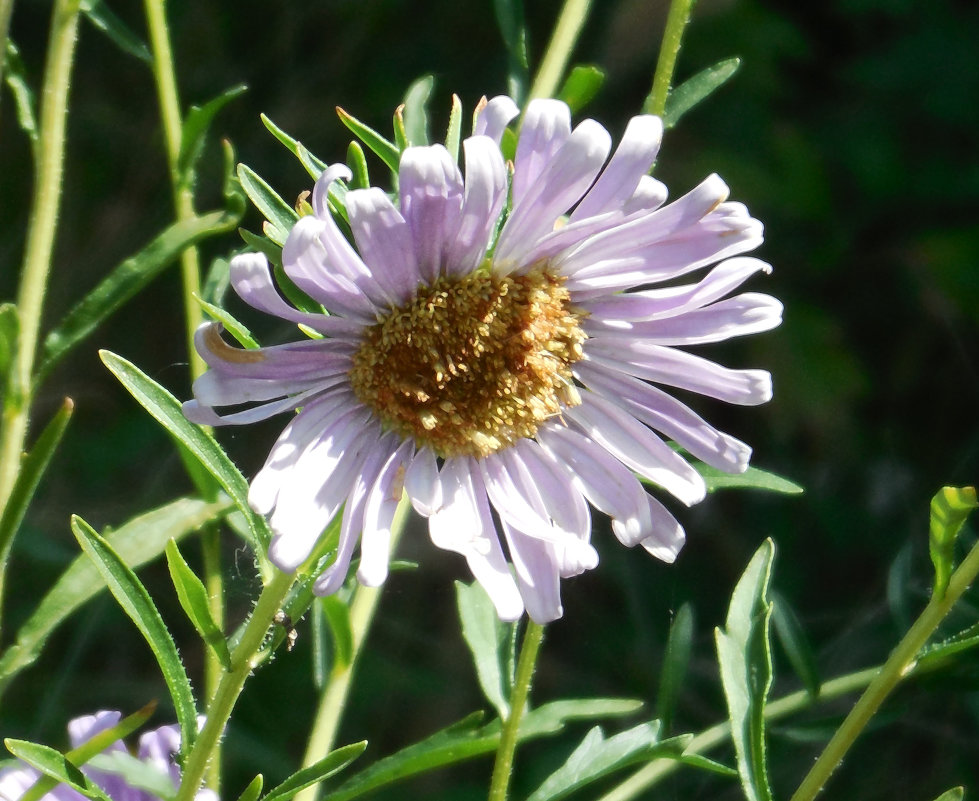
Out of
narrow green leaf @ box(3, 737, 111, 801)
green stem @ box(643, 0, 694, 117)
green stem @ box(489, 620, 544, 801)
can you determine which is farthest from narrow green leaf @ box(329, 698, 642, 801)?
green stem @ box(643, 0, 694, 117)

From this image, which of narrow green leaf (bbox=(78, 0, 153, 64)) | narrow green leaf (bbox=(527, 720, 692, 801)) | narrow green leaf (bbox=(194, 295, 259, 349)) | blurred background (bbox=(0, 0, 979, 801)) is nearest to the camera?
narrow green leaf (bbox=(194, 295, 259, 349))

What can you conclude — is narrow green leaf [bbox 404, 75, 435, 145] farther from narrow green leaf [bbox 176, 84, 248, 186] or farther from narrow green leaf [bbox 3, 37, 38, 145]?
narrow green leaf [bbox 3, 37, 38, 145]

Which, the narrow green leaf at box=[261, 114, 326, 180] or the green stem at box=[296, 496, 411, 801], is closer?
the narrow green leaf at box=[261, 114, 326, 180]

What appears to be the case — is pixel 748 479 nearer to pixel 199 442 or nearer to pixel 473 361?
pixel 473 361

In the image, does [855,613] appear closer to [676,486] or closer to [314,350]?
[676,486]

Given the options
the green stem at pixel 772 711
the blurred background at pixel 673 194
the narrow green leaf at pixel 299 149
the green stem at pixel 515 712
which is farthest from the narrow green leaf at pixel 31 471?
the blurred background at pixel 673 194

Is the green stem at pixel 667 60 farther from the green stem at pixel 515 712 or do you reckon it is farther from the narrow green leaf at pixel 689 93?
the green stem at pixel 515 712

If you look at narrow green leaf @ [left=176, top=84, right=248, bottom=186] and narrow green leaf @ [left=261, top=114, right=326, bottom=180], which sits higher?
narrow green leaf @ [left=176, top=84, right=248, bottom=186]
